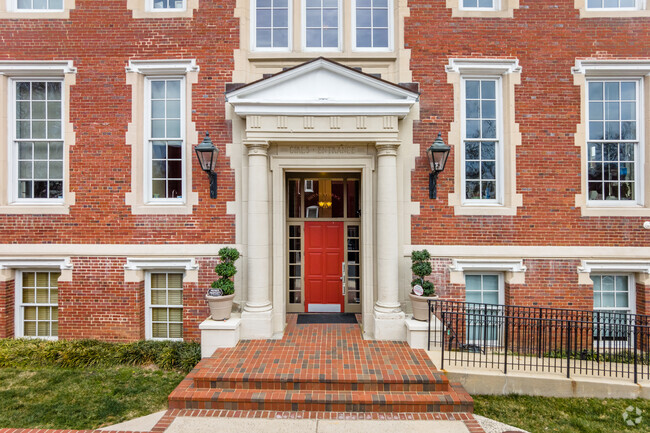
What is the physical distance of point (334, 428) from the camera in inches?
176

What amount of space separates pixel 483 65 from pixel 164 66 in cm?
694

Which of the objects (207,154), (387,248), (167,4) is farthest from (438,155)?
(167,4)

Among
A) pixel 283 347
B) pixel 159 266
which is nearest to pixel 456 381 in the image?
pixel 283 347

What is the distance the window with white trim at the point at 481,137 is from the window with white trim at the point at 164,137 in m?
6.42

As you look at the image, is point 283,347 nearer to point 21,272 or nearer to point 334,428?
point 334,428

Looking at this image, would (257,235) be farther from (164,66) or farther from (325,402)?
(164,66)

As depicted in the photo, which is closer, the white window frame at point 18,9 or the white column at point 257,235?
the white column at point 257,235

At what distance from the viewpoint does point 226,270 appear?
21.3 feet

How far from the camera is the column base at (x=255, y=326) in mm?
6566

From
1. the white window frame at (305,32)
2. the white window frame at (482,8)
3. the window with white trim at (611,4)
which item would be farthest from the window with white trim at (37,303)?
the window with white trim at (611,4)

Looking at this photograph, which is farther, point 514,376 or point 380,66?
point 380,66

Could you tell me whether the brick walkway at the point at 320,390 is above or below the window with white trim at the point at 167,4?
below

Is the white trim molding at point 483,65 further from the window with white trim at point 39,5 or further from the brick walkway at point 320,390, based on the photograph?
the window with white trim at point 39,5

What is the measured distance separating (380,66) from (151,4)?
5.34 meters
